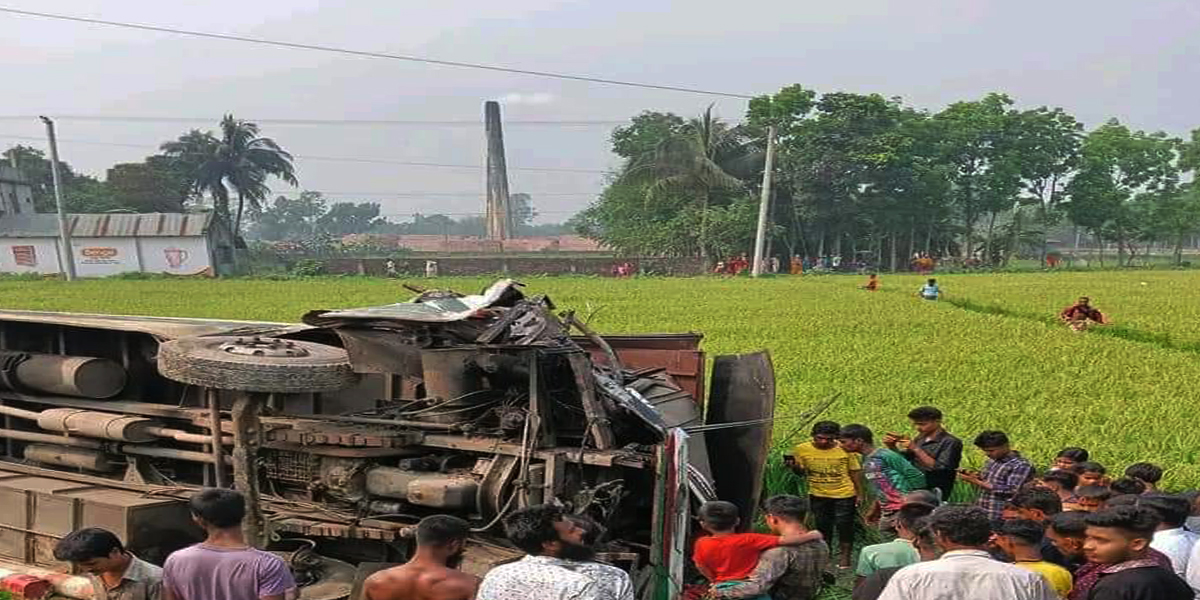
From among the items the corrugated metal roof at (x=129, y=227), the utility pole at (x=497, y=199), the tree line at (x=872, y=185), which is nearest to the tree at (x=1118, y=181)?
the tree line at (x=872, y=185)

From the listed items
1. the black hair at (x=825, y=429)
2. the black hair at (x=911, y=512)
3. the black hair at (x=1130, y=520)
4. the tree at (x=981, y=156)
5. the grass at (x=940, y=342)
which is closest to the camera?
the black hair at (x=1130, y=520)

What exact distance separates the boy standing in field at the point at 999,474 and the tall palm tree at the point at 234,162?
2589 inches

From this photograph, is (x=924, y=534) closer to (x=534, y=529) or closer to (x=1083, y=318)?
(x=534, y=529)

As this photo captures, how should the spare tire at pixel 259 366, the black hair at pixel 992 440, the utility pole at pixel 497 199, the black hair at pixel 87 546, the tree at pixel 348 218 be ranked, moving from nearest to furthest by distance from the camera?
the black hair at pixel 87 546
the spare tire at pixel 259 366
the black hair at pixel 992 440
the utility pole at pixel 497 199
the tree at pixel 348 218

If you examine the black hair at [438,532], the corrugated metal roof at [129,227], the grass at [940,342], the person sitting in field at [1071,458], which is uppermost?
the corrugated metal roof at [129,227]

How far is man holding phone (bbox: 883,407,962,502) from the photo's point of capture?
22.3 feet

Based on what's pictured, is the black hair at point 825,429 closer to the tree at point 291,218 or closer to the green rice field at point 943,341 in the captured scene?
the green rice field at point 943,341

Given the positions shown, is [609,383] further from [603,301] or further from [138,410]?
[603,301]

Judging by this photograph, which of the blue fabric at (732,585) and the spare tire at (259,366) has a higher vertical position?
the spare tire at (259,366)

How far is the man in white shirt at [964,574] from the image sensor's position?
11.1 ft

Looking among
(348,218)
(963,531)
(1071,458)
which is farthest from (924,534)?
(348,218)

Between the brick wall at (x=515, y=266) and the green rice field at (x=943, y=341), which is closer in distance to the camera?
the green rice field at (x=943, y=341)

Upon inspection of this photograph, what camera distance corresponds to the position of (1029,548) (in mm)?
4031

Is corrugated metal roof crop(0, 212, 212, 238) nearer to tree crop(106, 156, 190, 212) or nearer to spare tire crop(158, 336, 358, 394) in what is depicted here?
tree crop(106, 156, 190, 212)
